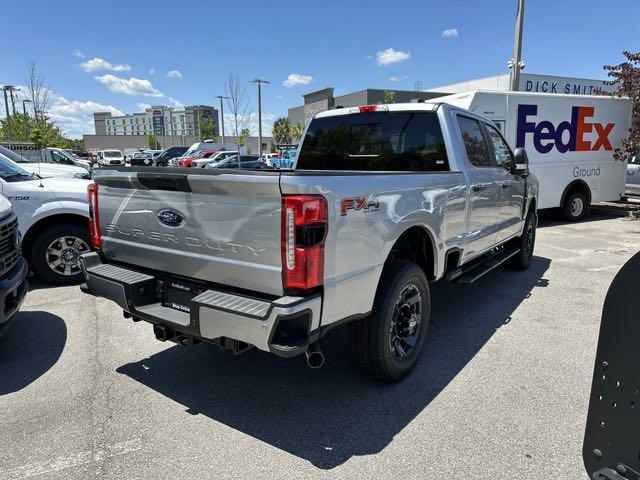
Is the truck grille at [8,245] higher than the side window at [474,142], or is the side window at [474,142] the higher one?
→ the side window at [474,142]

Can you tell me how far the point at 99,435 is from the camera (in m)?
2.85

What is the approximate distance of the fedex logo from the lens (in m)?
10.1

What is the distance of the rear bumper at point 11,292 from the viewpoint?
→ 354 centimetres

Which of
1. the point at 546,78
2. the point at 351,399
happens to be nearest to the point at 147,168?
the point at 351,399

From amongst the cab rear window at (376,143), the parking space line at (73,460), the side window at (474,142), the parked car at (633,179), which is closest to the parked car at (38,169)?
the cab rear window at (376,143)

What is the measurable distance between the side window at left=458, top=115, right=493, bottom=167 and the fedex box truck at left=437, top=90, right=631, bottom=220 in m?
4.69

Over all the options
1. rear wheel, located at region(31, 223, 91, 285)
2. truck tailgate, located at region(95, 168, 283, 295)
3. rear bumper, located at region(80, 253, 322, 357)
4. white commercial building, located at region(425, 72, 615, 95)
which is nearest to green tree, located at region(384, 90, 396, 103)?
white commercial building, located at region(425, 72, 615, 95)

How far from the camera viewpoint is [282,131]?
75375 millimetres

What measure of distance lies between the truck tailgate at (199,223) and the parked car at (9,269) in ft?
3.26

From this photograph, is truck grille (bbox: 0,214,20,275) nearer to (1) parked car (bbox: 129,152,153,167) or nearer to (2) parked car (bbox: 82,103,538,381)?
(2) parked car (bbox: 82,103,538,381)

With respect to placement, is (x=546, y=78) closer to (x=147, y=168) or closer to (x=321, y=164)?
(x=321, y=164)

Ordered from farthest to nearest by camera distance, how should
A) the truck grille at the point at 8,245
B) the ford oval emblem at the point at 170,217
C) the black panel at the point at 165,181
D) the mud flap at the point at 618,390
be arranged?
the truck grille at the point at 8,245 < the ford oval emblem at the point at 170,217 < the black panel at the point at 165,181 < the mud flap at the point at 618,390

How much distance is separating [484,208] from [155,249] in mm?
3273

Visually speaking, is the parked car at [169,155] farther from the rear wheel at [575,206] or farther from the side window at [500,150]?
the side window at [500,150]
